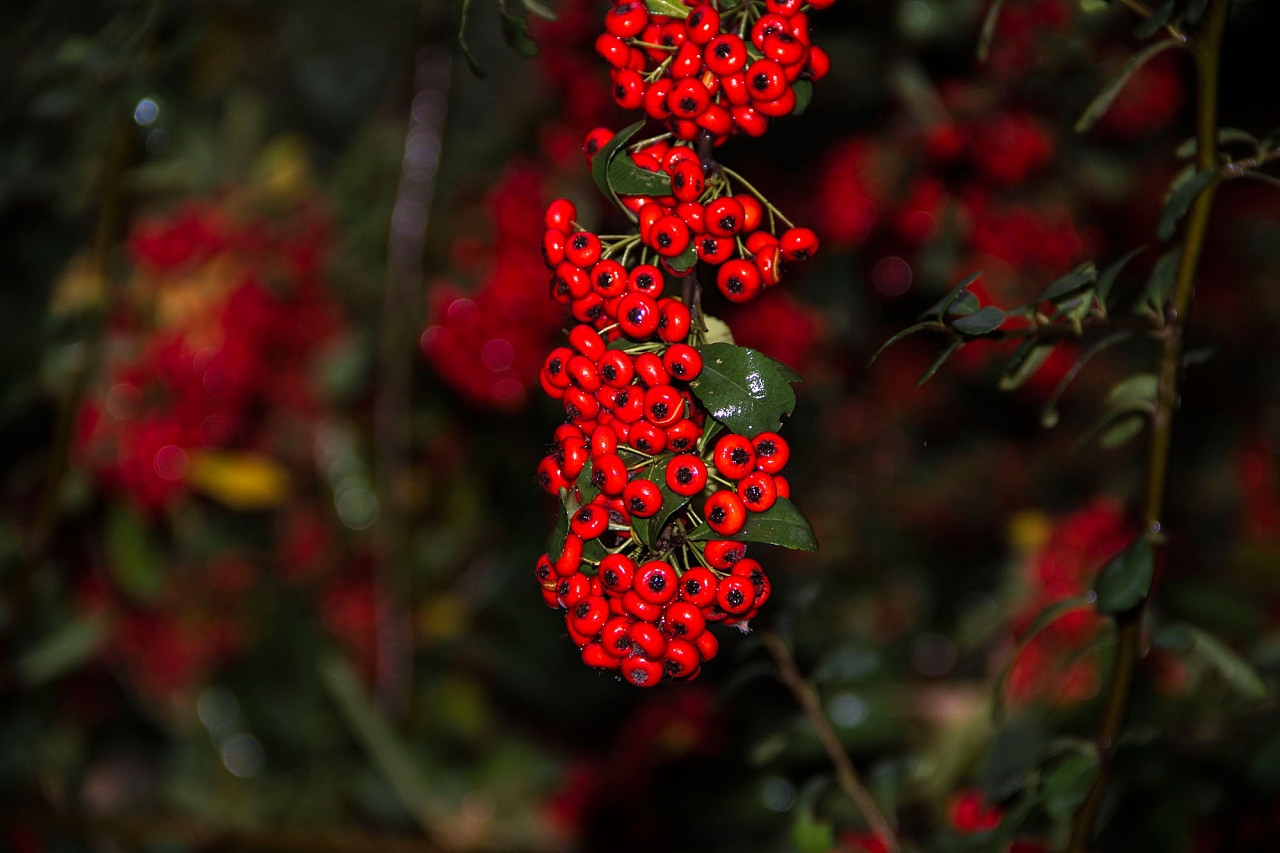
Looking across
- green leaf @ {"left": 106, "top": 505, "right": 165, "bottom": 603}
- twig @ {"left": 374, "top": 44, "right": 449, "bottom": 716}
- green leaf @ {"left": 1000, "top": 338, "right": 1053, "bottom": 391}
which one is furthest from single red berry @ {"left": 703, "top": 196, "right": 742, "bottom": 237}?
green leaf @ {"left": 106, "top": 505, "right": 165, "bottom": 603}

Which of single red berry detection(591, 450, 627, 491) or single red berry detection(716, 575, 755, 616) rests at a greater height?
single red berry detection(591, 450, 627, 491)

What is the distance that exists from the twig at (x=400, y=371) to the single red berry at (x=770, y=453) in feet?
3.74

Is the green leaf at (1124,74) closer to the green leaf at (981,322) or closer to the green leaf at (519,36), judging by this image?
the green leaf at (981,322)

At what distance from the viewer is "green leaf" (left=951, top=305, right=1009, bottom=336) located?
0.46m

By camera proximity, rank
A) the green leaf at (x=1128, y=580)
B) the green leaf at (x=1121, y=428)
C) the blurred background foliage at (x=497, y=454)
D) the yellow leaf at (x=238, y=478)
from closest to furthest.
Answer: the green leaf at (x=1128, y=580), the green leaf at (x=1121, y=428), the blurred background foliage at (x=497, y=454), the yellow leaf at (x=238, y=478)

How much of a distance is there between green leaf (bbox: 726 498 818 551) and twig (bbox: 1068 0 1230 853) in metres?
0.24

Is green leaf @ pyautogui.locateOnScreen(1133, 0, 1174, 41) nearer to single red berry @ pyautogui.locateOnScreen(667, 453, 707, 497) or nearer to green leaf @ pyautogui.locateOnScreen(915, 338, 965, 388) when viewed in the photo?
green leaf @ pyautogui.locateOnScreen(915, 338, 965, 388)

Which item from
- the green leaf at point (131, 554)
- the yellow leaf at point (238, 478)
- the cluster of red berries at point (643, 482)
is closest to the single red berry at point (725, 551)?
the cluster of red berries at point (643, 482)

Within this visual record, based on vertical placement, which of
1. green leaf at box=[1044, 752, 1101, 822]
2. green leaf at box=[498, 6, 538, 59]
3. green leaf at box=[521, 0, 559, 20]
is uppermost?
green leaf at box=[521, 0, 559, 20]

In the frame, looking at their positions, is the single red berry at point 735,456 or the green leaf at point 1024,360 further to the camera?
the green leaf at point 1024,360

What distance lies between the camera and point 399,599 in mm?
1580

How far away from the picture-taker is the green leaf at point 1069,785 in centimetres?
56

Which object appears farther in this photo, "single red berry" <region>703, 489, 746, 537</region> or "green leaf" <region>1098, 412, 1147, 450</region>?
"green leaf" <region>1098, 412, 1147, 450</region>

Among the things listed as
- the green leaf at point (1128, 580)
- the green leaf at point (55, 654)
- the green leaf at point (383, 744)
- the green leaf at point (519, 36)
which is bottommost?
the green leaf at point (383, 744)
